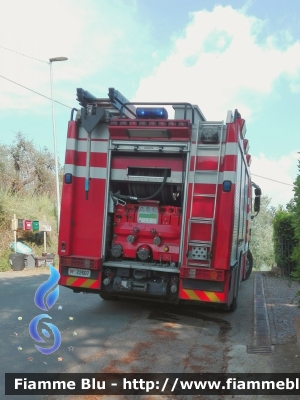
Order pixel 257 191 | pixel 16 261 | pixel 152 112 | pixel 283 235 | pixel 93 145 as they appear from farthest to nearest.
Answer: pixel 16 261
pixel 283 235
pixel 257 191
pixel 93 145
pixel 152 112

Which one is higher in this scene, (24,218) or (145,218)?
(145,218)

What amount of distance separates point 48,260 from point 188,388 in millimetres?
12069

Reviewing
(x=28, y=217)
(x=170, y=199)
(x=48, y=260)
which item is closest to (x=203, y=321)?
(x=170, y=199)

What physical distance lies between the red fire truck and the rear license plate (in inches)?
0.6

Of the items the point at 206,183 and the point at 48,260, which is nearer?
the point at 206,183

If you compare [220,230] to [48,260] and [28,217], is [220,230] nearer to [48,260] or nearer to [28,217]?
[48,260]

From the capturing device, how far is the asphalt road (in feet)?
15.4

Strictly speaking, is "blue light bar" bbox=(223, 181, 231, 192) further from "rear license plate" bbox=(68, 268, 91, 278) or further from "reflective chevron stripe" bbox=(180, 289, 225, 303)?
"rear license plate" bbox=(68, 268, 91, 278)

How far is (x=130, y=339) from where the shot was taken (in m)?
5.72

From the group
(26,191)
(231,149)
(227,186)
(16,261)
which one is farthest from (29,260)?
(231,149)

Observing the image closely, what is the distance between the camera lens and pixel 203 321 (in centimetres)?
696

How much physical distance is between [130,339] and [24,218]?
13.0 meters

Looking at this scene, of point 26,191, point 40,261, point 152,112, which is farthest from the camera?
point 26,191

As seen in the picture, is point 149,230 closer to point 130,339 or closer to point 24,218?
point 130,339
